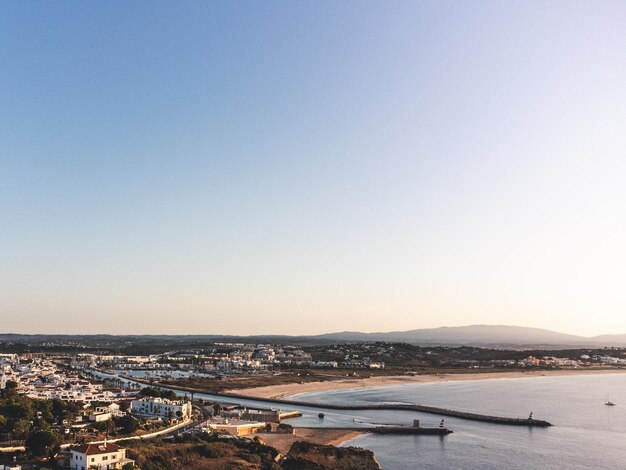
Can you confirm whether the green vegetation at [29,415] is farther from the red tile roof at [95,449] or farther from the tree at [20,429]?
the red tile roof at [95,449]

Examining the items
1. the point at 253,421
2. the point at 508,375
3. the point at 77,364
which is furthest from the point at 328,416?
the point at 77,364

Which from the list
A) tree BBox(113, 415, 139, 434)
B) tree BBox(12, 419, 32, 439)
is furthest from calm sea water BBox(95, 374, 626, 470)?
tree BBox(12, 419, 32, 439)

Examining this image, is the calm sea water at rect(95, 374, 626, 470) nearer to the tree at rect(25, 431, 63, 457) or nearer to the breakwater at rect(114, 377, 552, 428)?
the breakwater at rect(114, 377, 552, 428)

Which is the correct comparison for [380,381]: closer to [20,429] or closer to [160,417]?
[160,417]

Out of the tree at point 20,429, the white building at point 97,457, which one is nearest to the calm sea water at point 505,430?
the white building at point 97,457

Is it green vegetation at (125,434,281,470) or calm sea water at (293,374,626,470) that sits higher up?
green vegetation at (125,434,281,470)
